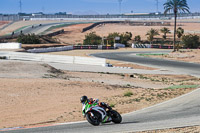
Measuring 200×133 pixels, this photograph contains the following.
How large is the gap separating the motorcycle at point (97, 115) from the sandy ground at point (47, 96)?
219 cm

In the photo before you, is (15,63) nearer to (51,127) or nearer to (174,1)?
(51,127)

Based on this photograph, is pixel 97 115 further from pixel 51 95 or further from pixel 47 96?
pixel 51 95

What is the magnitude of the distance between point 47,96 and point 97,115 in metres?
7.81

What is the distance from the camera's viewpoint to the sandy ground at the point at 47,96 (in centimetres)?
1692

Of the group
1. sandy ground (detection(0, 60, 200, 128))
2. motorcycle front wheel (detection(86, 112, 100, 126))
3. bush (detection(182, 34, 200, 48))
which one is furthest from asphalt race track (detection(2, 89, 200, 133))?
bush (detection(182, 34, 200, 48))

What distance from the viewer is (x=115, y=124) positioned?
14.5 metres

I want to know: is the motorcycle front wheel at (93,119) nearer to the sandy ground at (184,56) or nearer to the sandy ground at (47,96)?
the sandy ground at (47,96)

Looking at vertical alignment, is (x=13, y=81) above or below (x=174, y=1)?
below

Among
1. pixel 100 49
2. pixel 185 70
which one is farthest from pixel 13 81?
pixel 100 49

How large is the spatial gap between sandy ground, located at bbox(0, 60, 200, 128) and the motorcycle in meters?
2.19

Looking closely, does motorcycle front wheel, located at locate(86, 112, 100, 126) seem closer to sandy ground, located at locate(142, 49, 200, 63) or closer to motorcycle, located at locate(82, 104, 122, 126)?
motorcycle, located at locate(82, 104, 122, 126)

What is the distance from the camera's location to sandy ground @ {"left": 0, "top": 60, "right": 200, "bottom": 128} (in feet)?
55.5

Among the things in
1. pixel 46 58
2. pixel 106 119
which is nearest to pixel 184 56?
pixel 46 58

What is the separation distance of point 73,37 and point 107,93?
83.3m
